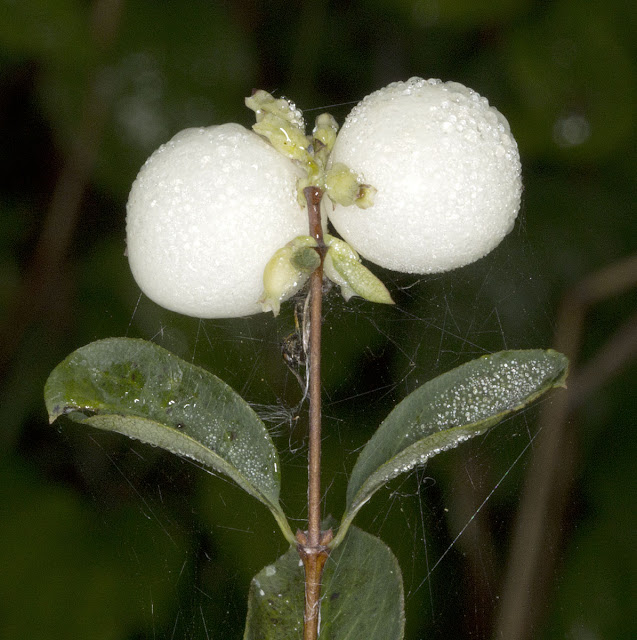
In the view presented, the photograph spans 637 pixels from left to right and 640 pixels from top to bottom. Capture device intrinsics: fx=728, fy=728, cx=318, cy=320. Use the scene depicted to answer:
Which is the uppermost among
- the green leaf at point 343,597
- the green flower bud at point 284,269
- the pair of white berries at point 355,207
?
the pair of white berries at point 355,207

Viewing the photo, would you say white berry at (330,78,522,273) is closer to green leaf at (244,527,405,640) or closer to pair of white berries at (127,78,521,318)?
pair of white berries at (127,78,521,318)

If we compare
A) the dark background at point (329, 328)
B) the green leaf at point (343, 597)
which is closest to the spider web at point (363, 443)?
the dark background at point (329, 328)

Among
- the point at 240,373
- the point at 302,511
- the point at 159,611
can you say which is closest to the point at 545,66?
the point at 240,373

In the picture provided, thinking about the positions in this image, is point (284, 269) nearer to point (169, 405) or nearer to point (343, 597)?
point (169, 405)

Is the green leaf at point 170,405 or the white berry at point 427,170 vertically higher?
the white berry at point 427,170

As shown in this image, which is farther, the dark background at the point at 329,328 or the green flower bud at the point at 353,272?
the dark background at the point at 329,328

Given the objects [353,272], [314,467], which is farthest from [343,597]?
A: [353,272]

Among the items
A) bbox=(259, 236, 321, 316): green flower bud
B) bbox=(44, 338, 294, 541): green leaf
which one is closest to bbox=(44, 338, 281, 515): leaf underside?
bbox=(44, 338, 294, 541): green leaf

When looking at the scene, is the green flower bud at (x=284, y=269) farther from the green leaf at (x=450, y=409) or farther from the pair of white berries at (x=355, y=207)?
the green leaf at (x=450, y=409)
